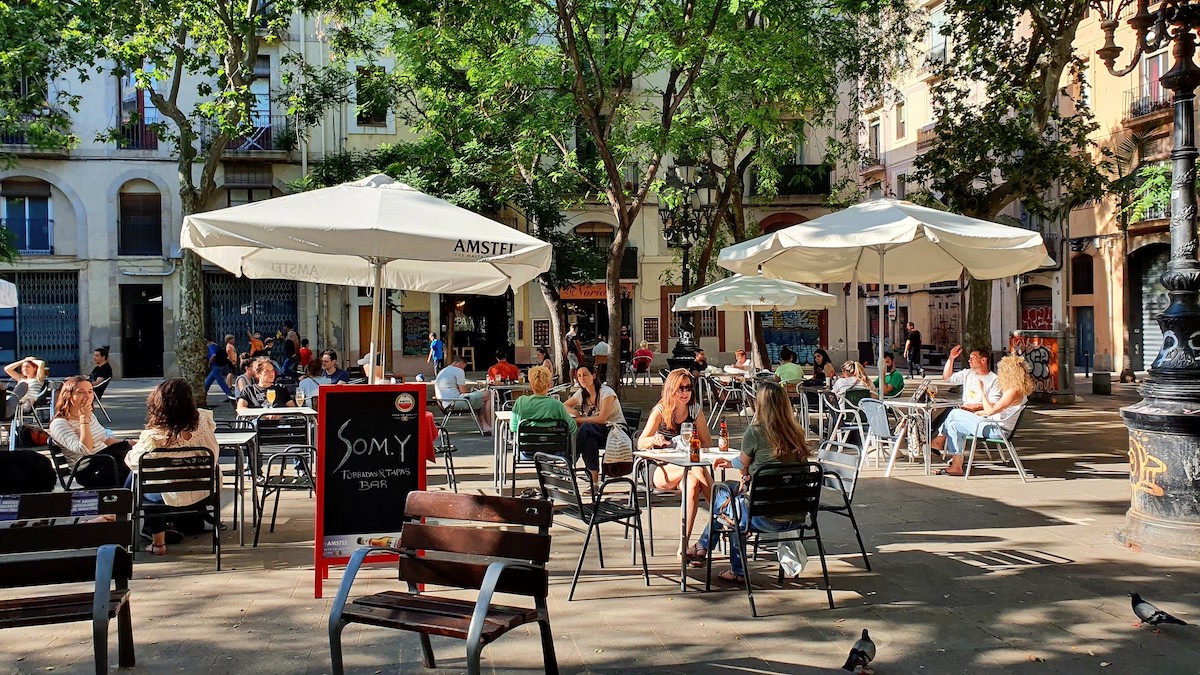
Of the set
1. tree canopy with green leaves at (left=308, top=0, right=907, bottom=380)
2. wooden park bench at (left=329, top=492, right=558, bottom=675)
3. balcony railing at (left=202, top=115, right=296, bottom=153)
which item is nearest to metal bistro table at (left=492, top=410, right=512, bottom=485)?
wooden park bench at (left=329, top=492, right=558, bottom=675)

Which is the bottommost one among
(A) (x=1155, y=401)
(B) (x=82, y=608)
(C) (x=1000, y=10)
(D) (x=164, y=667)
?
(D) (x=164, y=667)

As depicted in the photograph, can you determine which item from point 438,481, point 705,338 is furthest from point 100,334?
point 438,481

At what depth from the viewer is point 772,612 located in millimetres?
5402

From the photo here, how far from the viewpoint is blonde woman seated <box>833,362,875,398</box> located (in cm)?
1166

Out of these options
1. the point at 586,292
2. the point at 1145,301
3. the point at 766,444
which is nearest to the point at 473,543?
the point at 766,444

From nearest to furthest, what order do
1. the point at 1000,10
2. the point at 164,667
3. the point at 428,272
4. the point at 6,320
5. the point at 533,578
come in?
the point at 533,578
the point at 164,667
the point at 428,272
the point at 1000,10
the point at 6,320

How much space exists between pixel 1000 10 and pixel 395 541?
14400 millimetres

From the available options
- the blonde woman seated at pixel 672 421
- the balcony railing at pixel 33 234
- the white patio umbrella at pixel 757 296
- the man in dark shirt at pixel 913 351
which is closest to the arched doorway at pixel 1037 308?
the man in dark shirt at pixel 913 351

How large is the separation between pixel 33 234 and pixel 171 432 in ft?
80.1

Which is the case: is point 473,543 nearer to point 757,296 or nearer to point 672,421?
point 672,421

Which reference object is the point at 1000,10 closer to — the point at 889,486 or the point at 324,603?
the point at 889,486

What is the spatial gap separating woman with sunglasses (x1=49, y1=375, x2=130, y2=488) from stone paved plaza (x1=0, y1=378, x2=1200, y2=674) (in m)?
0.89

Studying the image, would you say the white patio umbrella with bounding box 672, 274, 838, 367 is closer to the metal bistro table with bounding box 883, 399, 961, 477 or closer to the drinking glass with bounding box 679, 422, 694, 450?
the metal bistro table with bounding box 883, 399, 961, 477

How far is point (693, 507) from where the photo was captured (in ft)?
21.2
